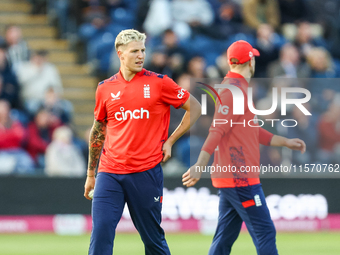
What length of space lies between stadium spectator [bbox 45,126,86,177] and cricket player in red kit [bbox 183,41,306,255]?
5.81 m

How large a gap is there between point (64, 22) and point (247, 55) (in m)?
10.5

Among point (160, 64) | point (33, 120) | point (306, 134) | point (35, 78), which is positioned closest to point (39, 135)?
point (33, 120)

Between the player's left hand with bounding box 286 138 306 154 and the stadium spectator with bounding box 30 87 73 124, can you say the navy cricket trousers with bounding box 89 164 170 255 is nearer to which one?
the player's left hand with bounding box 286 138 306 154

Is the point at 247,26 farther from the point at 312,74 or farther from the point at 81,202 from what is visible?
the point at 81,202

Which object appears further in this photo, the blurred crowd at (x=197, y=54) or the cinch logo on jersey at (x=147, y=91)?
the blurred crowd at (x=197, y=54)

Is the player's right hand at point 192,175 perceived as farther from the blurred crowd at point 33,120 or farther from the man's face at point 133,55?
the blurred crowd at point 33,120

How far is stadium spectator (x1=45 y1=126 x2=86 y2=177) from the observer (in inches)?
455

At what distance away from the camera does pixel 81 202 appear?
452 inches

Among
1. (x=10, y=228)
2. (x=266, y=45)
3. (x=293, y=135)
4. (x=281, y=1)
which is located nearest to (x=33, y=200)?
(x=10, y=228)

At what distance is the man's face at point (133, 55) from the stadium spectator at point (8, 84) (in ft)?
23.4

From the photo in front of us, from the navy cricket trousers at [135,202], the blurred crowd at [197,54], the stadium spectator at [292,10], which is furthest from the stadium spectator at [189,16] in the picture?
the navy cricket trousers at [135,202]

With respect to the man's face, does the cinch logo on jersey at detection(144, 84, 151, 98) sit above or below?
below

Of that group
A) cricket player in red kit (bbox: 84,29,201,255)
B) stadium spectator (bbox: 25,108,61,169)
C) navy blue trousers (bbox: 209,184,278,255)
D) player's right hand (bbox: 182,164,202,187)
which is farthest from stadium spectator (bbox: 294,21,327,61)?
player's right hand (bbox: 182,164,202,187)

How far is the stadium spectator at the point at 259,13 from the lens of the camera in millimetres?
15281
